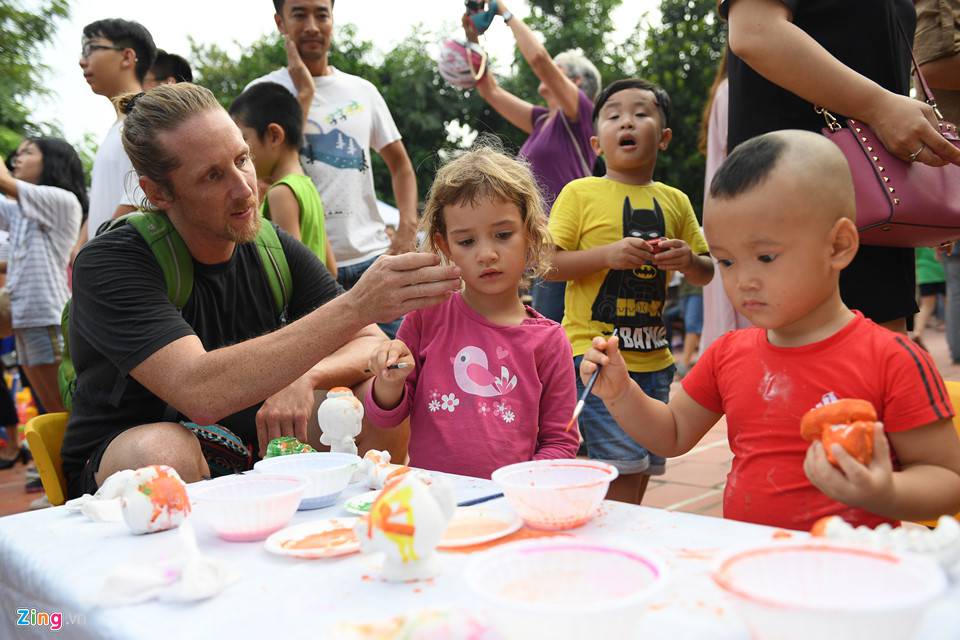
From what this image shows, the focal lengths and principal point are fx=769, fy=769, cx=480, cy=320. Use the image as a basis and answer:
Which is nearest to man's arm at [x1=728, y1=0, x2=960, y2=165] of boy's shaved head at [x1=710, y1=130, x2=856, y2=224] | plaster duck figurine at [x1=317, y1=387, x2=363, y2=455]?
boy's shaved head at [x1=710, y1=130, x2=856, y2=224]

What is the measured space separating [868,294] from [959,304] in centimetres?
542

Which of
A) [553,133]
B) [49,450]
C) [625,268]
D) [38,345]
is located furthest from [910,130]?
[38,345]

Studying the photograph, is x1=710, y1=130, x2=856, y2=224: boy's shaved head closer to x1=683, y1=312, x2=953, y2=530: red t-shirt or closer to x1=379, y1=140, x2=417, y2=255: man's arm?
x1=683, y1=312, x2=953, y2=530: red t-shirt

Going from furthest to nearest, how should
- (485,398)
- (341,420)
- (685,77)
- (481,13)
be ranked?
(685,77), (481,13), (485,398), (341,420)

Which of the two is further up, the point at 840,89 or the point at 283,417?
the point at 840,89

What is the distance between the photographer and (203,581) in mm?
837

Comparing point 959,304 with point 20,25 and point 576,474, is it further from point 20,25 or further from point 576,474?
point 20,25

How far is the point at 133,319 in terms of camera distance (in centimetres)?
173

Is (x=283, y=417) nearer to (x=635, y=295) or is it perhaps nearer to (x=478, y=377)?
(x=478, y=377)

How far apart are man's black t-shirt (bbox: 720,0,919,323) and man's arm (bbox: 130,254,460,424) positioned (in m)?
0.75

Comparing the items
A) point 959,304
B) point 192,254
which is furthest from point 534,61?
point 959,304

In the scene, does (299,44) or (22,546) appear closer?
(22,546)

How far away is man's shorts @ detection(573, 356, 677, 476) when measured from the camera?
2213mm

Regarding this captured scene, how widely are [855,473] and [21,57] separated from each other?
79.8ft
